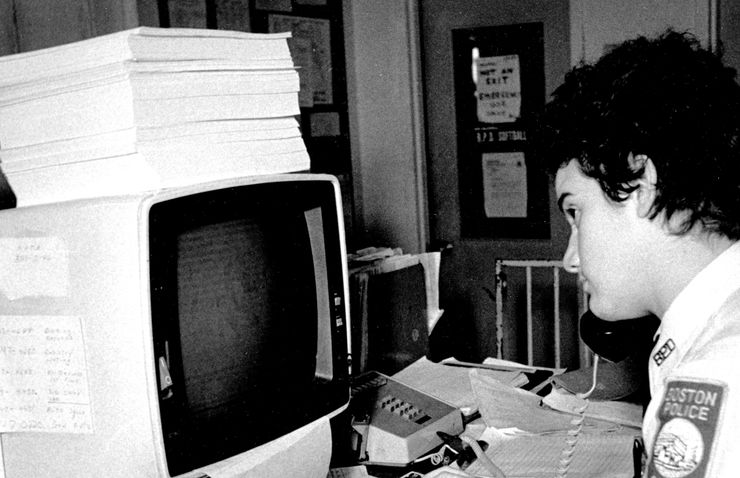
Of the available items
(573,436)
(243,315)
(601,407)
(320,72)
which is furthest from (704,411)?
(320,72)

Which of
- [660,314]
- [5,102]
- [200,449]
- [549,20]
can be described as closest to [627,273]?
[660,314]

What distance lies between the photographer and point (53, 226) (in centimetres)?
109

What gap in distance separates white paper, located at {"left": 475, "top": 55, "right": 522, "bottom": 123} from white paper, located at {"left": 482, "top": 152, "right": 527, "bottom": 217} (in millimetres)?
163

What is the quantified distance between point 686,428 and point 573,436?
0.76 meters

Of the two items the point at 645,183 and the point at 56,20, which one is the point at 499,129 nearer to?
the point at 56,20

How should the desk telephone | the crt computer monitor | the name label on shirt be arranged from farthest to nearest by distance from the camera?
1. the desk telephone
2. the name label on shirt
3. the crt computer monitor

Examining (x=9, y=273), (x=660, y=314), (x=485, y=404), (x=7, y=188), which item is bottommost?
(x=485, y=404)

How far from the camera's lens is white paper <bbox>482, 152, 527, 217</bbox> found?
3.42 meters

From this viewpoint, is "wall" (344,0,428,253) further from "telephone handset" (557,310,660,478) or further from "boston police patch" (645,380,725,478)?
"boston police patch" (645,380,725,478)

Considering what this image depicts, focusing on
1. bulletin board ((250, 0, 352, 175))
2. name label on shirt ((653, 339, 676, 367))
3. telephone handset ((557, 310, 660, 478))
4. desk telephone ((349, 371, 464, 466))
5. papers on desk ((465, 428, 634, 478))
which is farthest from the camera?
bulletin board ((250, 0, 352, 175))

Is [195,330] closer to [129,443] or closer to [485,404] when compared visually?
[129,443]

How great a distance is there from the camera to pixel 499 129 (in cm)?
343

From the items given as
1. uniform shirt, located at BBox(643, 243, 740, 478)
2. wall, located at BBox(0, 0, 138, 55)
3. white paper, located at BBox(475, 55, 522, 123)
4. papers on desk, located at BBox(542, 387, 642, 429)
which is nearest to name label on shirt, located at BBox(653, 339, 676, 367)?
uniform shirt, located at BBox(643, 243, 740, 478)

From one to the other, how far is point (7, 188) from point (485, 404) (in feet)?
3.15
